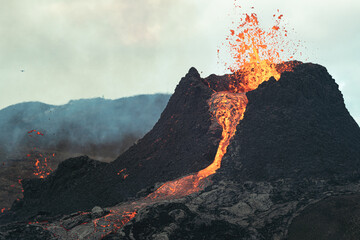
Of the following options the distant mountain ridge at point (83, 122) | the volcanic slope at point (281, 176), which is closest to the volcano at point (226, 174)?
the volcanic slope at point (281, 176)

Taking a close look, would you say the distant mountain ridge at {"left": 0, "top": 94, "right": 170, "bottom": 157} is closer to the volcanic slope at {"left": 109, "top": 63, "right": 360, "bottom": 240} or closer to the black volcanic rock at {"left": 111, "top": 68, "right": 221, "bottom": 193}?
the black volcanic rock at {"left": 111, "top": 68, "right": 221, "bottom": 193}

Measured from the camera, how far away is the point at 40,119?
295 ft

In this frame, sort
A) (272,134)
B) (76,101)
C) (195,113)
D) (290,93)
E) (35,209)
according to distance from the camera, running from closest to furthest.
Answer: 1. (272,134)
2. (290,93)
3. (35,209)
4. (195,113)
5. (76,101)

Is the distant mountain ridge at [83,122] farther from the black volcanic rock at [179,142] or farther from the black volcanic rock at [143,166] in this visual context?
the black volcanic rock at [179,142]

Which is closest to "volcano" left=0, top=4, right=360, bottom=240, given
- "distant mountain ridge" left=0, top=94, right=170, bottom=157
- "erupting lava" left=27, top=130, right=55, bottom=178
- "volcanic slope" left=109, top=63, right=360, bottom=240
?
"volcanic slope" left=109, top=63, right=360, bottom=240


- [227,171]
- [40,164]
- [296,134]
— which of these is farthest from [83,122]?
[296,134]

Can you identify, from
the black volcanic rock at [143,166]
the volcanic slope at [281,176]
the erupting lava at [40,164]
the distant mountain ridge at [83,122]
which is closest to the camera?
the volcanic slope at [281,176]

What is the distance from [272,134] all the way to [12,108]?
93157 millimetres

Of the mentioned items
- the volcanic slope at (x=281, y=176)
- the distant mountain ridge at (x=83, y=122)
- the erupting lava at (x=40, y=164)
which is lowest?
the volcanic slope at (x=281, y=176)

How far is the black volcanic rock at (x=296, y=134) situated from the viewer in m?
19.2

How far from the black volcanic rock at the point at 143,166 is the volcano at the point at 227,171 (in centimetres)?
9

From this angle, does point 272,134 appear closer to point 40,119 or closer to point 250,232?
point 250,232

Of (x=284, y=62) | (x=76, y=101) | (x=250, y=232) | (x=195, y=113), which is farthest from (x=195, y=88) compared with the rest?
(x=76, y=101)

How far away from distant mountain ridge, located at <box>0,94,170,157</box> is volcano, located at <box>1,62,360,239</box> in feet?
164
